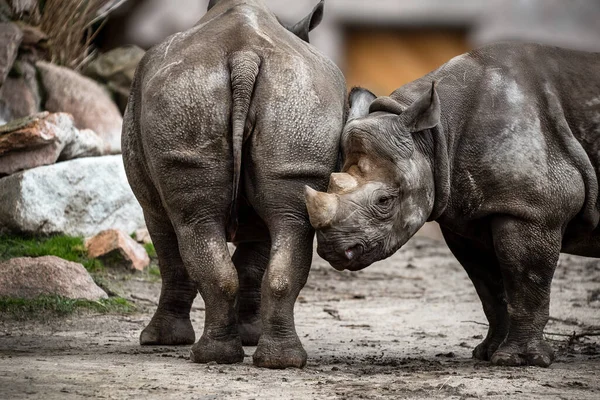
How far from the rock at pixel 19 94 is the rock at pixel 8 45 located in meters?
0.25

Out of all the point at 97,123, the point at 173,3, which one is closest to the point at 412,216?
the point at 97,123

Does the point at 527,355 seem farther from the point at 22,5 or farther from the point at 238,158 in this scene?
the point at 22,5

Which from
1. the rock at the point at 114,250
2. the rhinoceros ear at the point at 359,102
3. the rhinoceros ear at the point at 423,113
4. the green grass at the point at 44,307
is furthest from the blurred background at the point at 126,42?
the rhinoceros ear at the point at 423,113

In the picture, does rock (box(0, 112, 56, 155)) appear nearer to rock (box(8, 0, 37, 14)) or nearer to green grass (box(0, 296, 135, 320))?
rock (box(8, 0, 37, 14))

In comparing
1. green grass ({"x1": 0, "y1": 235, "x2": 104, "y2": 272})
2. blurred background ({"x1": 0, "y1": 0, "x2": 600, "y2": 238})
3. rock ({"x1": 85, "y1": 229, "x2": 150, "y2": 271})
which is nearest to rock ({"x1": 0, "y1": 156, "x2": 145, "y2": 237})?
blurred background ({"x1": 0, "y1": 0, "x2": 600, "y2": 238})

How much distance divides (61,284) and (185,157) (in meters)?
2.78

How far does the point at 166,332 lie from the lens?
7344 mm

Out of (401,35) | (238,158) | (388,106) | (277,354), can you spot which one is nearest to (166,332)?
(277,354)

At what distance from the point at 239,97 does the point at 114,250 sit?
12.9 ft

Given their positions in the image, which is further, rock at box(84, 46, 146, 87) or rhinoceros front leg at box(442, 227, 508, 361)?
rock at box(84, 46, 146, 87)

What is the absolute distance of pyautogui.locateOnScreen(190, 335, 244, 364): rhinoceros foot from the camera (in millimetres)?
6297

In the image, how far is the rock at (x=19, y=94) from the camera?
11039 millimetres

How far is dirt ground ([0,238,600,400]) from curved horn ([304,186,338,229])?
787 mm

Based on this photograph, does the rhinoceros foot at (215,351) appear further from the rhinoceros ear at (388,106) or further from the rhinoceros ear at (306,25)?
the rhinoceros ear at (306,25)
